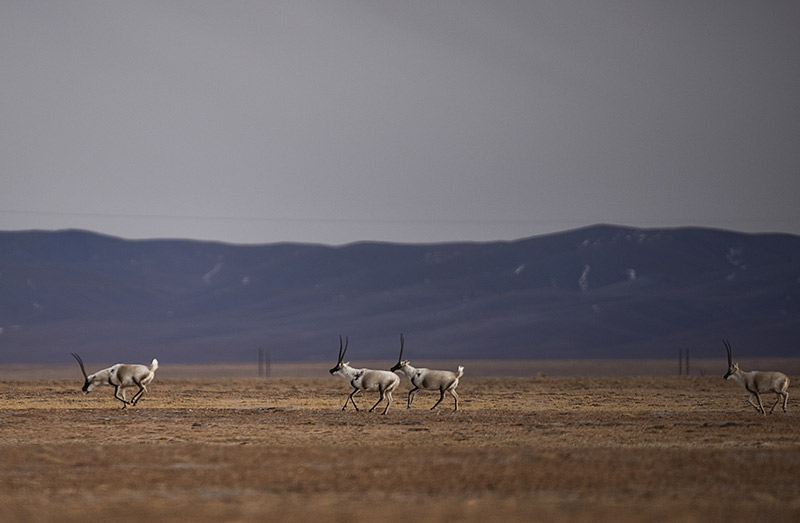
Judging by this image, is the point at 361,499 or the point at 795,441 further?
the point at 795,441

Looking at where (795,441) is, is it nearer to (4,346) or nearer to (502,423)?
(502,423)

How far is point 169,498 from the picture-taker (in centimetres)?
1579

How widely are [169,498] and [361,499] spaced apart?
2.70 meters

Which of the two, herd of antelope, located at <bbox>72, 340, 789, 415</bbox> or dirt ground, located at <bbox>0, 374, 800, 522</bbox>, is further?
herd of antelope, located at <bbox>72, 340, 789, 415</bbox>

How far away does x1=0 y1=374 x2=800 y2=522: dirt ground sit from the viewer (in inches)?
582

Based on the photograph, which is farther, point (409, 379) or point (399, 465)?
point (409, 379)

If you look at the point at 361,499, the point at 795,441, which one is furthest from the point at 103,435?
the point at 795,441

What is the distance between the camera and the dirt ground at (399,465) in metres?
14.8

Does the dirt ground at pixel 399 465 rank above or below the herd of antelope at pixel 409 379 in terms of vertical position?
below

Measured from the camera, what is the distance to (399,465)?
19234 mm

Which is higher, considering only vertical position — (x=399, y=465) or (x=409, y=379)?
(x=409, y=379)

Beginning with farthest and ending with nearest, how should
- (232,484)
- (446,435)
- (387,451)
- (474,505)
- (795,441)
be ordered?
(446,435) → (795,441) → (387,451) → (232,484) → (474,505)

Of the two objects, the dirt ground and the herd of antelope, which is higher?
the herd of antelope

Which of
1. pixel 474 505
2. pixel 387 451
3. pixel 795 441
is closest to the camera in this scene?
pixel 474 505
